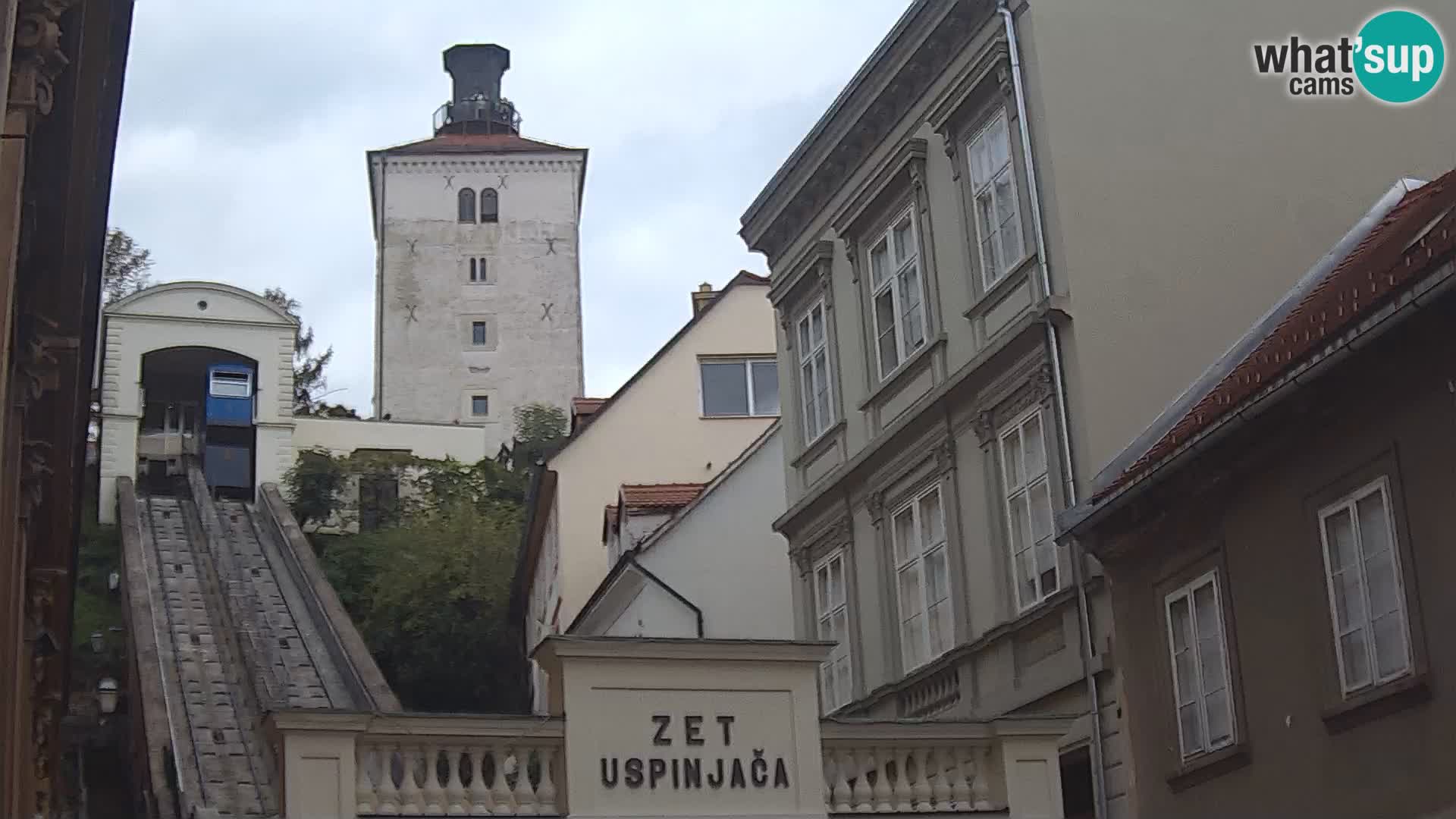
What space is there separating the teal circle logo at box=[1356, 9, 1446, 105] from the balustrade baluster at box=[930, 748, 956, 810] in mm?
7248

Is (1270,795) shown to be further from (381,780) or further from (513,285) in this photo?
(513,285)

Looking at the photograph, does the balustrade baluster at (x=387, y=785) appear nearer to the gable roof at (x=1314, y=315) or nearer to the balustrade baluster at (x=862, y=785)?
the balustrade baluster at (x=862, y=785)

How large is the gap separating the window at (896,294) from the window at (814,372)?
1704 mm

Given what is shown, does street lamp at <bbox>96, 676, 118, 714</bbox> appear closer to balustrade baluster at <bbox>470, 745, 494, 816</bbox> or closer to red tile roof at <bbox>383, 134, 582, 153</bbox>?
balustrade baluster at <bbox>470, 745, 494, 816</bbox>

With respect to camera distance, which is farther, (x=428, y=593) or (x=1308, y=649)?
(x=428, y=593)

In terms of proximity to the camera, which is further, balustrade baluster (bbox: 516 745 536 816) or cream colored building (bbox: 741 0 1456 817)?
cream colored building (bbox: 741 0 1456 817)

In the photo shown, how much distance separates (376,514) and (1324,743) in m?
45.8

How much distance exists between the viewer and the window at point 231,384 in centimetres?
5975

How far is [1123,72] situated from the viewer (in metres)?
19.5

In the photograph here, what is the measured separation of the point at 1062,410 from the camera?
1877cm

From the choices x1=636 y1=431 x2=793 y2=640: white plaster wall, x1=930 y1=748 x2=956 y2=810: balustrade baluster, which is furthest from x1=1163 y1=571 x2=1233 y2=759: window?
x1=636 y1=431 x2=793 y2=640: white plaster wall

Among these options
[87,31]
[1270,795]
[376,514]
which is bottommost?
[1270,795]

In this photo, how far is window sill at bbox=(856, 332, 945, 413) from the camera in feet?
70.8

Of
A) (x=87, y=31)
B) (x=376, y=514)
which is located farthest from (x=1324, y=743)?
(x=376, y=514)
